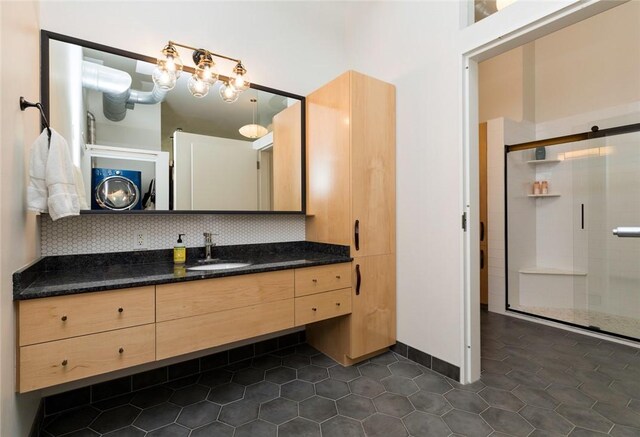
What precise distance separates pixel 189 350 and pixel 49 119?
1465 millimetres

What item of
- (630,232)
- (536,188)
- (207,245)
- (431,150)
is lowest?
(207,245)

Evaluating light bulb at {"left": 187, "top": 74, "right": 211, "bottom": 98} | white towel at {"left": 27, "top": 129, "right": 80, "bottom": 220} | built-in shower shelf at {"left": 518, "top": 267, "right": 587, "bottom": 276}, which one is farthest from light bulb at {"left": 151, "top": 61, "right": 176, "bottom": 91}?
built-in shower shelf at {"left": 518, "top": 267, "right": 587, "bottom": 276}

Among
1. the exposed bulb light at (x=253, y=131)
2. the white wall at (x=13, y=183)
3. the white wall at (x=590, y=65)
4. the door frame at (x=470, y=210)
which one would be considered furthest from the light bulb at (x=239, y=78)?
the white wall at (x=590, y=65)

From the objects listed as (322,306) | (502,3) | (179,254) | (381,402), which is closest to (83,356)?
(179,254)

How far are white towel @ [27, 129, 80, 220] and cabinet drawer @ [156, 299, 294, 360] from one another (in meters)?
0.70

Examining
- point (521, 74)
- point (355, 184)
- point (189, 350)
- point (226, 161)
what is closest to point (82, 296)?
point (189, 350)

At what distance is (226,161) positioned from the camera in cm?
221

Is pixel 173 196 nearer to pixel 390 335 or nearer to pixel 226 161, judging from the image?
pixel 226 161

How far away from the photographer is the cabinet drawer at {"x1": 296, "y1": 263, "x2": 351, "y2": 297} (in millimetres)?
1923

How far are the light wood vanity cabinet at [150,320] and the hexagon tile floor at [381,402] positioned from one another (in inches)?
16.4

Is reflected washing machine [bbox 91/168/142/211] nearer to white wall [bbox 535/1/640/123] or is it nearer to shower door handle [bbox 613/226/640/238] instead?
shower door handle [bbox 613/226/640/238]

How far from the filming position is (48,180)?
129 centimetres

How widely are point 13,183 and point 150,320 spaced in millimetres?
788

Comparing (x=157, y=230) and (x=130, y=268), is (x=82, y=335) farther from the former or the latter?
(x=157, y=230)
